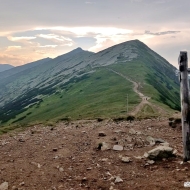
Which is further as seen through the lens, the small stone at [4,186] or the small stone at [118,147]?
the small stone at [118,147]

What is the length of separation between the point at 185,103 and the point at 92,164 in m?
5.21

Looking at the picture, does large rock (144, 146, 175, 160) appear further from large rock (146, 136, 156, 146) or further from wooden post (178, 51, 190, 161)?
large rock (146, 136, 156, 146)

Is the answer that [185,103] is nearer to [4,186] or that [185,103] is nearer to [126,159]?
[126,159]

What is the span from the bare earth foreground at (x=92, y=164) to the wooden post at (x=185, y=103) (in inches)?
29.1

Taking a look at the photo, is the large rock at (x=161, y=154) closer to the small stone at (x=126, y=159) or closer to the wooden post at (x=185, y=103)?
the wooden post at (x=185, y=103)

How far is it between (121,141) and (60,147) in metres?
3.76

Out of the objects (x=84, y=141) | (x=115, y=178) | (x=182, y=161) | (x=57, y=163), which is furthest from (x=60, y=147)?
(x=182, y=161)

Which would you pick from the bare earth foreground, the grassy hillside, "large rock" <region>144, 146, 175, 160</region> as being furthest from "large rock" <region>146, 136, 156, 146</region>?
the grassy hillside

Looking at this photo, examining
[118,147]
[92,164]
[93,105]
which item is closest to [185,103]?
[118,147]

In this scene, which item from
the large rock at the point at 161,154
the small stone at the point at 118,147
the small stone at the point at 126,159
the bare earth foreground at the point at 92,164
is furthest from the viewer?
the small stone at the point at 118,147

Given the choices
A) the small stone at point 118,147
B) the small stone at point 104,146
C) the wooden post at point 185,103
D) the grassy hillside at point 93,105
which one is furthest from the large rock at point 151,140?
the grassy hillside at point 93,105

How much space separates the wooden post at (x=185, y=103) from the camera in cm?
1195

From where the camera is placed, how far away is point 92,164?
43.3ft

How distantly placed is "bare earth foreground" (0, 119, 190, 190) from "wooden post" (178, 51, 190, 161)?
2.43 ft
